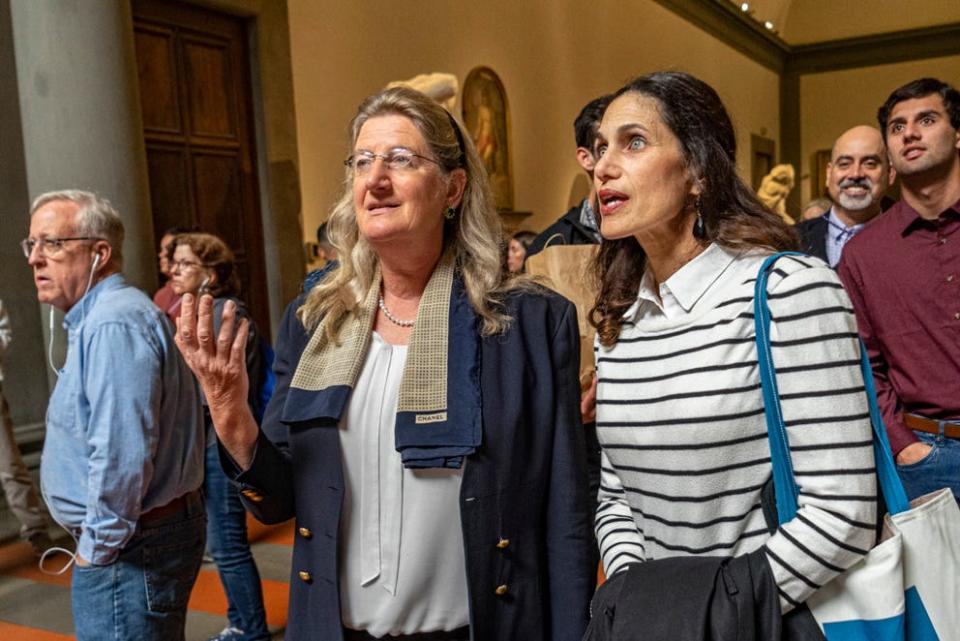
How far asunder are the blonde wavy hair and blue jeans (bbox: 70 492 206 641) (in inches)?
44.7

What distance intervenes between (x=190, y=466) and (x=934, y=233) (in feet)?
9.01

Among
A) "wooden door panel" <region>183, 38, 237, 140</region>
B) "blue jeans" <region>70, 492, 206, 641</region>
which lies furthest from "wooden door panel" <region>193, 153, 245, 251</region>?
"blue jeans" <region>70, 492, 206, 641</region>

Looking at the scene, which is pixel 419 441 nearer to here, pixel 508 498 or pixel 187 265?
pixel 508 498

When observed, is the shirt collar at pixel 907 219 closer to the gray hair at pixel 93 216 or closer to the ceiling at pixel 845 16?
the gray hair at pixel 93 216

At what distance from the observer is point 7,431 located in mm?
4926

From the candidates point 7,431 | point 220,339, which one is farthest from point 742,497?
point 7,431

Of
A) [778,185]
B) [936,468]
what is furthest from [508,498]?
[778,185]

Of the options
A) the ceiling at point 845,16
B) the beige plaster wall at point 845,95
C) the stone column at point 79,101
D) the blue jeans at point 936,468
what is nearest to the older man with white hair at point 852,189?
the blue jeans at point 936,468

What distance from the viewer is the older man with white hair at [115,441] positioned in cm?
265

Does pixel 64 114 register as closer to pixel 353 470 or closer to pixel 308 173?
pixel 308 173

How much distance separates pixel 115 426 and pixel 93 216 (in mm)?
757

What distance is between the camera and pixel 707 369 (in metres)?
1.65

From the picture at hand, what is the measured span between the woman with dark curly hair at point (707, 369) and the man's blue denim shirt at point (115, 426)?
153 centimetres

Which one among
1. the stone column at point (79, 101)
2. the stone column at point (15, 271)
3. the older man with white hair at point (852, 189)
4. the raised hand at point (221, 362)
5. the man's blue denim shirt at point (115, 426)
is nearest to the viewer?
the raised hand at point (221, 362)
